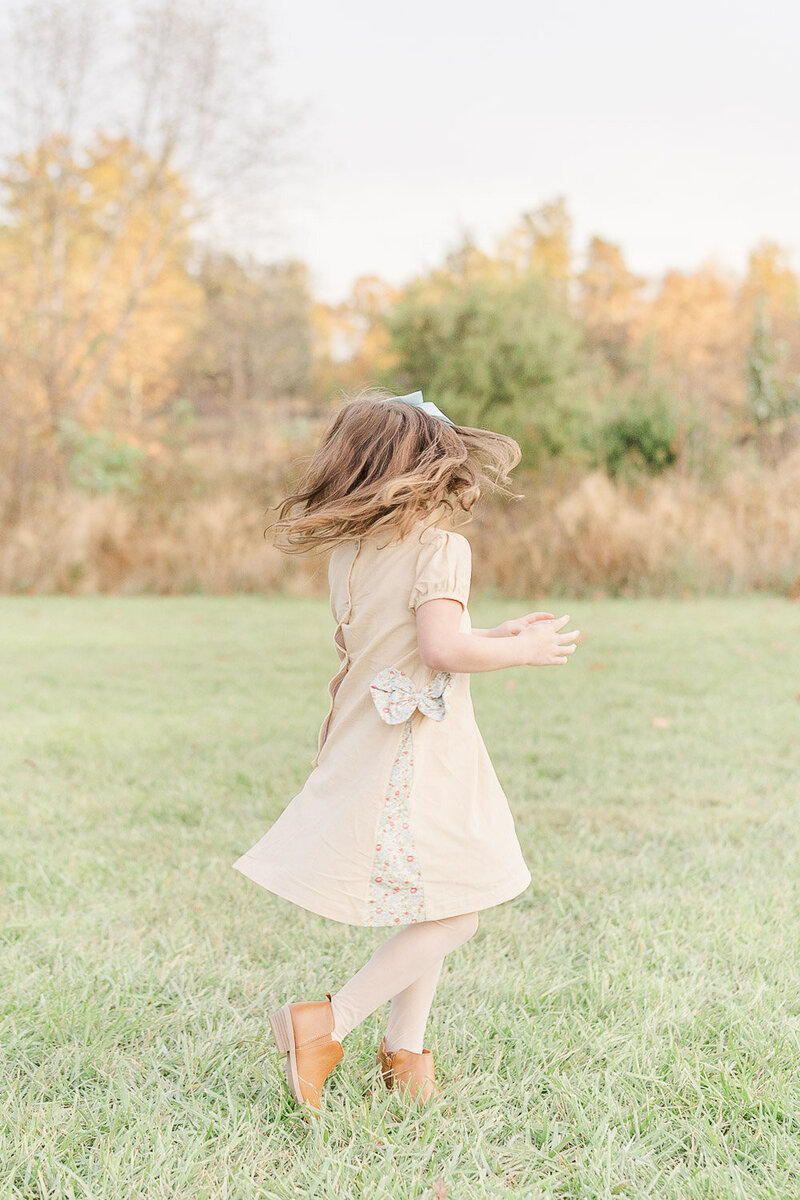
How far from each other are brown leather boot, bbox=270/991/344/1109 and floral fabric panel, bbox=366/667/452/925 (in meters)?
0.21

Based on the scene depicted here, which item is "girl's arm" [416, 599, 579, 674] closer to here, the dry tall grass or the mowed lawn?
the mowed lawn

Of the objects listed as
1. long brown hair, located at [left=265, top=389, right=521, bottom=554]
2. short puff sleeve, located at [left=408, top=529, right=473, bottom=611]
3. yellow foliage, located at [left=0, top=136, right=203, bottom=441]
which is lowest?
short puff sleeve, located at [left=408, top=529, right=473, bottom=611]

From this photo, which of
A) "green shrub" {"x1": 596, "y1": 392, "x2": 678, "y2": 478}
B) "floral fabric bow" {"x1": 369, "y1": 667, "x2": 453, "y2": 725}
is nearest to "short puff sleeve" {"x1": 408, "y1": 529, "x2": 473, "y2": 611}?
"floral fabric bow" {"x1": 369, "y1": 667, "x2": 453, "y2": 725}

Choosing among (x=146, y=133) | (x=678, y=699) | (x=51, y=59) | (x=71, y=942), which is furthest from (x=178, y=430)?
(x=71, y=942)

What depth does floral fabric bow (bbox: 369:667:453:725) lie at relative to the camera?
1894 millimetres

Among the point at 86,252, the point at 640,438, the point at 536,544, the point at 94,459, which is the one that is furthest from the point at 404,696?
the point at 86,252

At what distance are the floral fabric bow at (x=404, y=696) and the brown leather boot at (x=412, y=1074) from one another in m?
0.67

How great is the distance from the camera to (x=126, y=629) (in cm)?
872

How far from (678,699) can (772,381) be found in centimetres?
1491

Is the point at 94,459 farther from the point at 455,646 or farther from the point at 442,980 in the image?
the point at 455,646

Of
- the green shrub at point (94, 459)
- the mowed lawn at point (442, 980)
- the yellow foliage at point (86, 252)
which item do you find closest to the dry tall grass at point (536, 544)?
the green shrub at point (94, 459)

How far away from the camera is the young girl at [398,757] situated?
1.88 meters

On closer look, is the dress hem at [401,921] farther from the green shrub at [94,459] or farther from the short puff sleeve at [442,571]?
the green shrub at [94,459]

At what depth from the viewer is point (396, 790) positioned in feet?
6.23
